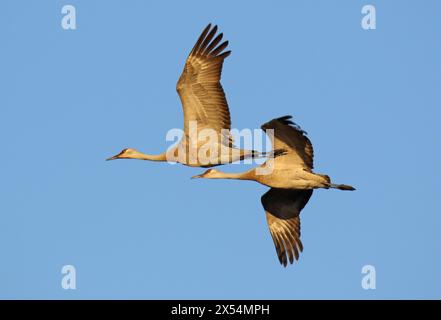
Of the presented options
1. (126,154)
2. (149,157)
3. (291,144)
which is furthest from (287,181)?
(126,154)

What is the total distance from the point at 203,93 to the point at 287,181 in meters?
2.16

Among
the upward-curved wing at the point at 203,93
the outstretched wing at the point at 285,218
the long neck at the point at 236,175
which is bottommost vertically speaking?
the outstretched wing at the point at 285,218

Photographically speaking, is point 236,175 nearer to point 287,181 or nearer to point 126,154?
point 287,181

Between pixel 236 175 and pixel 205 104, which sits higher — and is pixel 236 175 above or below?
below

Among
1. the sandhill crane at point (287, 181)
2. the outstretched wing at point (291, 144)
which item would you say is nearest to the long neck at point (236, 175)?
the sandhill crane at point (287, 181)

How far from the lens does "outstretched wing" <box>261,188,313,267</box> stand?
19.8 m

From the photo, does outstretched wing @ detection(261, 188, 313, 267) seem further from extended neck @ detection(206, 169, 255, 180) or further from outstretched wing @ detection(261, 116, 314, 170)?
outstretched wing @ detection(261, 116, 314, 170)

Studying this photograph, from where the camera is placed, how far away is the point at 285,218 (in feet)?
65.6

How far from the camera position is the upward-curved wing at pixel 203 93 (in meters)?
19.2

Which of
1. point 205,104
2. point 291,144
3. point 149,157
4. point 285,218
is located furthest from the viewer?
point 149,157

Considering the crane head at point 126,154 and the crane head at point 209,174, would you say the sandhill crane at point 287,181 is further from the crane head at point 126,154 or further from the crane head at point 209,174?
the crane head at point 126,154

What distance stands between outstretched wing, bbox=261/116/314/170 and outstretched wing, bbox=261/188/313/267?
3.87ft
